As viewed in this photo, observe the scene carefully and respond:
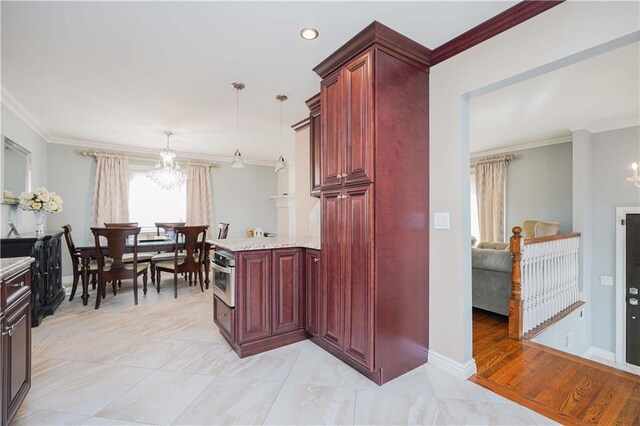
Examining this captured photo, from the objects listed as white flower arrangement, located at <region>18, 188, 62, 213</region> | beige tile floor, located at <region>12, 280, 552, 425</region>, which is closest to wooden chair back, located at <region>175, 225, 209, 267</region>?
white flower arrangement, located at <region>18, 188, 62, 213</region>

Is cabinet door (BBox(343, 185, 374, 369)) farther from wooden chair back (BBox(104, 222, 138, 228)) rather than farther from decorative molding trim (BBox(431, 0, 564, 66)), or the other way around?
wooden chair back (BBox(104, 222, 138, 228))

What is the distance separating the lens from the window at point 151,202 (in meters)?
5.68

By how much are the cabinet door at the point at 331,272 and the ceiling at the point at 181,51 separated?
3.96 ft

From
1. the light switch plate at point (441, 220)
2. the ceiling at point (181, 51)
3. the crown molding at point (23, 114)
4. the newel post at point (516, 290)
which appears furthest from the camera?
the crown molding at point (23, 114)

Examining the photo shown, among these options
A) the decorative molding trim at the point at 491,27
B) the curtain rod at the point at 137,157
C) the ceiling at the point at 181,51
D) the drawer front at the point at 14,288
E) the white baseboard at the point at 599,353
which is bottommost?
the white baseboard at the point at 599,353

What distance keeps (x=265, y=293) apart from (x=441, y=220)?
1.56m

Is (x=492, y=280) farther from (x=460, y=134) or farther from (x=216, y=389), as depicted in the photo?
(x=216, y=389)

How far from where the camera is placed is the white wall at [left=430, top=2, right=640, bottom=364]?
1736 mm

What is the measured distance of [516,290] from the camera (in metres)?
2.86

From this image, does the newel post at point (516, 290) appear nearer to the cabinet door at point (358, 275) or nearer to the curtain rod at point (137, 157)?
the cabinet door at point (358, 275)

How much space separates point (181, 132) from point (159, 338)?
10.4 feet

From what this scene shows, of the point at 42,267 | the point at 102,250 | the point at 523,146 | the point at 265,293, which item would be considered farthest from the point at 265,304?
the point at 523,146

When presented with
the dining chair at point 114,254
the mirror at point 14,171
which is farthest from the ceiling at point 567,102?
the mirror at point 14,171

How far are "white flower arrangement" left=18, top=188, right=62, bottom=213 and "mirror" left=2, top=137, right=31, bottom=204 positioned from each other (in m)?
0.13
